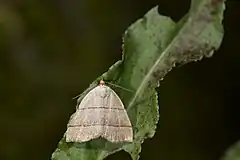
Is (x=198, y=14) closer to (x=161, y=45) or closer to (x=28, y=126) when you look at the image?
(x=161, y=45)

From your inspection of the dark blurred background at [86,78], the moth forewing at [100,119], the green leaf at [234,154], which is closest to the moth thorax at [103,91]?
the moth forewing at [100,119]

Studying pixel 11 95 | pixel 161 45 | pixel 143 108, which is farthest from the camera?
pixel 11 95

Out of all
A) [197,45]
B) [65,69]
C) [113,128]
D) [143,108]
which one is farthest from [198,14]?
[65,69]

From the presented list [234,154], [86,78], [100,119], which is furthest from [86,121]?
[86,78]

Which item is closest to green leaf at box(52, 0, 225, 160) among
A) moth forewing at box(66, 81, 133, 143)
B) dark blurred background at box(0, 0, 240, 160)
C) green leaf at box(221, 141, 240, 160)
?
moth forewing at box(66, 81, 133, 143)

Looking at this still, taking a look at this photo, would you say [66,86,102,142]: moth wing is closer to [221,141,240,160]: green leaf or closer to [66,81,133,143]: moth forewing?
[66,81,133,143]: moth forewing
